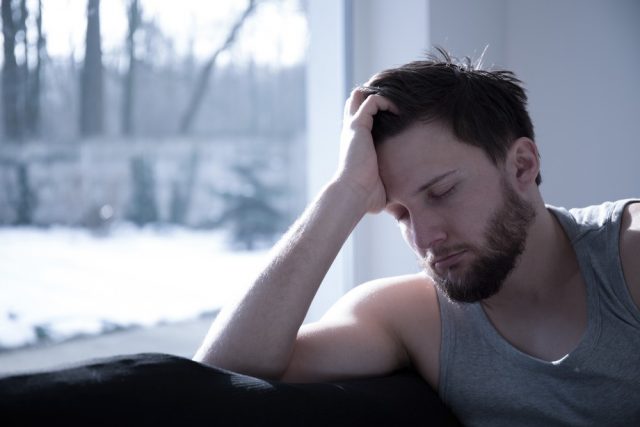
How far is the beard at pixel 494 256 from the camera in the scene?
1412 mm

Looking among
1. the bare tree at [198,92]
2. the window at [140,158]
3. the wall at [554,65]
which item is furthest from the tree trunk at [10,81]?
the wall at [554,65]

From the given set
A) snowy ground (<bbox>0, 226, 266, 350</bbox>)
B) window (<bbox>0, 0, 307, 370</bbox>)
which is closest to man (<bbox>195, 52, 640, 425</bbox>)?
snowy ground (<bbox>0, 226, 266, 350</bbox>)

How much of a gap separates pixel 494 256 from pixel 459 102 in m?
0.31

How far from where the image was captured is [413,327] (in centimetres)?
152

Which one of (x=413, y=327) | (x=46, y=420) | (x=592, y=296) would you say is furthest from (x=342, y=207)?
(x=46, y=420)

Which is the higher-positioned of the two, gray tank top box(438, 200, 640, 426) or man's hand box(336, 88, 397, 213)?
man's hand box(336, 88, 397, 213)

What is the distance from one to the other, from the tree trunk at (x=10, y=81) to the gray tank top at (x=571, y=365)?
1.15 metres

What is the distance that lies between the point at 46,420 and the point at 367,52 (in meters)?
1.81

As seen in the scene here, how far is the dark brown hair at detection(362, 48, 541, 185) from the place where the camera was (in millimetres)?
1473

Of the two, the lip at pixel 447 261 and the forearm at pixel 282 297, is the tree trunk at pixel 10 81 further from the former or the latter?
the lip at pixel 447 261

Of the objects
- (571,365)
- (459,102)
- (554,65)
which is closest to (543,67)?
(554,65)

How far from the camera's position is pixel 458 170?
144 cm

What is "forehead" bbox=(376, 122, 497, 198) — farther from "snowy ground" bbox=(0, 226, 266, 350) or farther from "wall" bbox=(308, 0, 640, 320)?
"wall" bbox=(308, 0, 640, 320)

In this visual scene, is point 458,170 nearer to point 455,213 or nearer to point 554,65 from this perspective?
point 455,213
